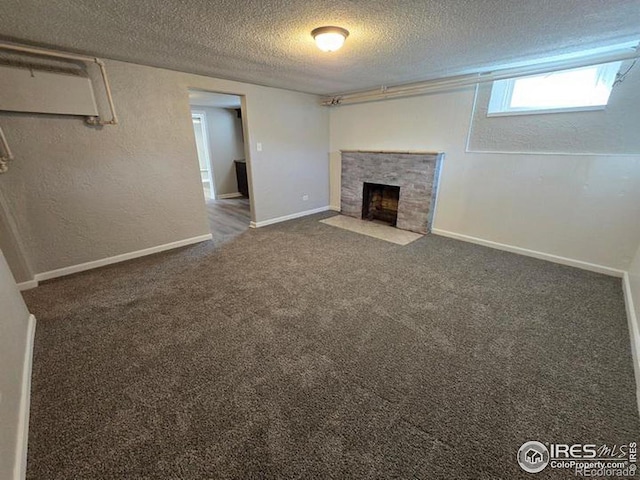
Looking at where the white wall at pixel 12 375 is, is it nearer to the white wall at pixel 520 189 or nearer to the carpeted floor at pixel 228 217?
the carpeted floor at pixel 228 217

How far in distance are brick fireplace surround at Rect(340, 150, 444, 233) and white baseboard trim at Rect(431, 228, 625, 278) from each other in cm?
38

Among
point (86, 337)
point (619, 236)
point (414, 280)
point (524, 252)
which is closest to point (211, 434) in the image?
point (86, 337)

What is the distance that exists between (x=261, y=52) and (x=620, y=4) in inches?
96.4

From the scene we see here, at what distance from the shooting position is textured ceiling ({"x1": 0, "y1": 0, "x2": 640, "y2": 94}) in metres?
1.55

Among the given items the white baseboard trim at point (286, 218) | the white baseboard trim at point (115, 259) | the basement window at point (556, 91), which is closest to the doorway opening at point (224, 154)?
the white baseboard trim at point (286, 218)

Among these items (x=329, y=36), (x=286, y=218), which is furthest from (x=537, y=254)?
(x=286, y=218)

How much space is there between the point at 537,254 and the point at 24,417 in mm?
4393

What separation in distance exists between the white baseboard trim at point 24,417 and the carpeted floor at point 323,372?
0.04 m

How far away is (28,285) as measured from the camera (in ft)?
8.07

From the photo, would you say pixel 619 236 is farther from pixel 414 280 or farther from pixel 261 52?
pixel 261 52

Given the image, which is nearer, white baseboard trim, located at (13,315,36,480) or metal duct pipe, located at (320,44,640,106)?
white baseboard trim, located at (13,315,36,480)

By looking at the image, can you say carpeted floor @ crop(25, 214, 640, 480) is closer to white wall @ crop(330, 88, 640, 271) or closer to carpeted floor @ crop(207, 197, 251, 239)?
white wall @ crop(330, 88, 640, 271)

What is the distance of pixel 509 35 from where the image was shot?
1.96 metres

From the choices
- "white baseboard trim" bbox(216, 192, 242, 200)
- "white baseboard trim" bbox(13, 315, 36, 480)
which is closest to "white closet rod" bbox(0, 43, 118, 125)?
"white baseboard trim" bbox(13, 315, 36, 480)
